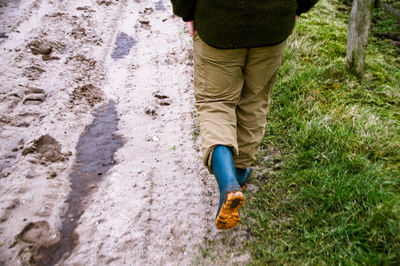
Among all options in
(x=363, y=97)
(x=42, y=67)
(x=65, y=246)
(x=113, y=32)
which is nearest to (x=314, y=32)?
(x=363, y=97)

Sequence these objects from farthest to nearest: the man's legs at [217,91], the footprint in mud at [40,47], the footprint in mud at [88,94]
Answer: the footprint in mud at [40,47] < the footprint in mud at [88,94] < the man's legs at [217,91]

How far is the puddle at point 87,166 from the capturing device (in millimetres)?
1939

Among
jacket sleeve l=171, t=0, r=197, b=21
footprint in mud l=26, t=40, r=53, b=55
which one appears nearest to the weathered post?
jacket sleeve l=171, t=0, r=197, b=21

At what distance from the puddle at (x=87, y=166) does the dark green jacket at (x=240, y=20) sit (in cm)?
165

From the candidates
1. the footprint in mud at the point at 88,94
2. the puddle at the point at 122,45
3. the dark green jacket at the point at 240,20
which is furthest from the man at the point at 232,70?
the puddle at the point at 122,45

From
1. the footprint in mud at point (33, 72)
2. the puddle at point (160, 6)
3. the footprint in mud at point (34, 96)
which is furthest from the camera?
the puddle at point (160, 6)

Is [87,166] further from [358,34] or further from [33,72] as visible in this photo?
[358,34]

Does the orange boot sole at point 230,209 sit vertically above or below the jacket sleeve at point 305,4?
below

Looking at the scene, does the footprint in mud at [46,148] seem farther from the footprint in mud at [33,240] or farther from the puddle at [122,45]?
the puddle at [122,45]

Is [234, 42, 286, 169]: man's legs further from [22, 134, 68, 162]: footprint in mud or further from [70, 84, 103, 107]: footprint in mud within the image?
[70, 84, 103, 107]: footprint in mud

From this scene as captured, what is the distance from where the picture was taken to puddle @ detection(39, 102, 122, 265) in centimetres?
194

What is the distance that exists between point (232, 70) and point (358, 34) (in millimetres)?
2623

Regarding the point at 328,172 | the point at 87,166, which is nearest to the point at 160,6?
the point at 87,166

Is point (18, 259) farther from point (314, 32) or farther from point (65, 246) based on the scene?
point (314, 32)
